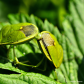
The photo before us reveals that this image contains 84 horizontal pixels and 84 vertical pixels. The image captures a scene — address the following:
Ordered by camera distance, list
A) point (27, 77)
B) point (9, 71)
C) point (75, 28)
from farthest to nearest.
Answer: point (75, 28)
point (9, 71)
point (27, 77)

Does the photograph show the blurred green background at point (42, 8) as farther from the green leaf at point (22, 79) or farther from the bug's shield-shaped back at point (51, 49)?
the green leaf at point (22, 79)

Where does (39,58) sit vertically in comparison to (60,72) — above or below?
above

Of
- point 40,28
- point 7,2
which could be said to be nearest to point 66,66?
point 40,28

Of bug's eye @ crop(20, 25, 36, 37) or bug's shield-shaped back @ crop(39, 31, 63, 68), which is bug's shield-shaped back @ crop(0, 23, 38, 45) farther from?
bug's shield-shaped back @ crop(39, 31, 63, 68)

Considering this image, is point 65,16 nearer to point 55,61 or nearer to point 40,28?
point 40,28

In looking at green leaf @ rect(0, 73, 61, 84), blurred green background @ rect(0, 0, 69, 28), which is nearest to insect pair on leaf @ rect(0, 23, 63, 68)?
green leaf @ rect(0, 73, 61, 84)

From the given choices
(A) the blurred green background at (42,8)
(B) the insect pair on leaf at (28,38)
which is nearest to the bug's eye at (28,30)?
(B) the insect pair on leaf at (28,38)

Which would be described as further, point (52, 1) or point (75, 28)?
point (52, 1)
